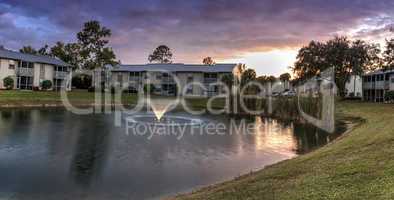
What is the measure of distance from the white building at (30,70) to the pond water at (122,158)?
1429 inches

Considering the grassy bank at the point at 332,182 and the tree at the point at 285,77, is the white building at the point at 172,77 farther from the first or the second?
the grassy bank at the point at 332,182

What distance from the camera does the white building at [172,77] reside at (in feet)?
253

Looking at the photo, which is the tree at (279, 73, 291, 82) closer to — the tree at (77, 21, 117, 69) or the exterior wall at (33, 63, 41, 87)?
the tree at (77, 21, 117, 69)

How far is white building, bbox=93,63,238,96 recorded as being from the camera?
77188mm

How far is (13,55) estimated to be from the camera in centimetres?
6050

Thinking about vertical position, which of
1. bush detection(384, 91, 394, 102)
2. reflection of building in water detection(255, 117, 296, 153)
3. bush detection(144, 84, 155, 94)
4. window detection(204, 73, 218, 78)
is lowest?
reflection of building in water detection(255, 117, 296, 153)

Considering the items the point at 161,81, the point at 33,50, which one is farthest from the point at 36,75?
the point at 33,50

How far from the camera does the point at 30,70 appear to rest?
62.8m

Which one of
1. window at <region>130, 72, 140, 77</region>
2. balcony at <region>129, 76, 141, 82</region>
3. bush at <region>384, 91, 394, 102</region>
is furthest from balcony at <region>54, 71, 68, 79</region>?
bush at <region>384, 91, 394, 102</region>

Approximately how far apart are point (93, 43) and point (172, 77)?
17740mm

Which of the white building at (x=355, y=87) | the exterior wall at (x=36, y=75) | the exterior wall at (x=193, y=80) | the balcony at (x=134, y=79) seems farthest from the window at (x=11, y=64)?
the white building at (x=355, y=87)

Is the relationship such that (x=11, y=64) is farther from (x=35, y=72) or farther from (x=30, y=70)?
(x=35, y=72)

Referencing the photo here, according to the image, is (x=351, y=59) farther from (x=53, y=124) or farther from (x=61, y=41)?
(x=61, y=41)

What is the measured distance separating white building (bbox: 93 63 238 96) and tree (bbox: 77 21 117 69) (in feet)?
10.8
